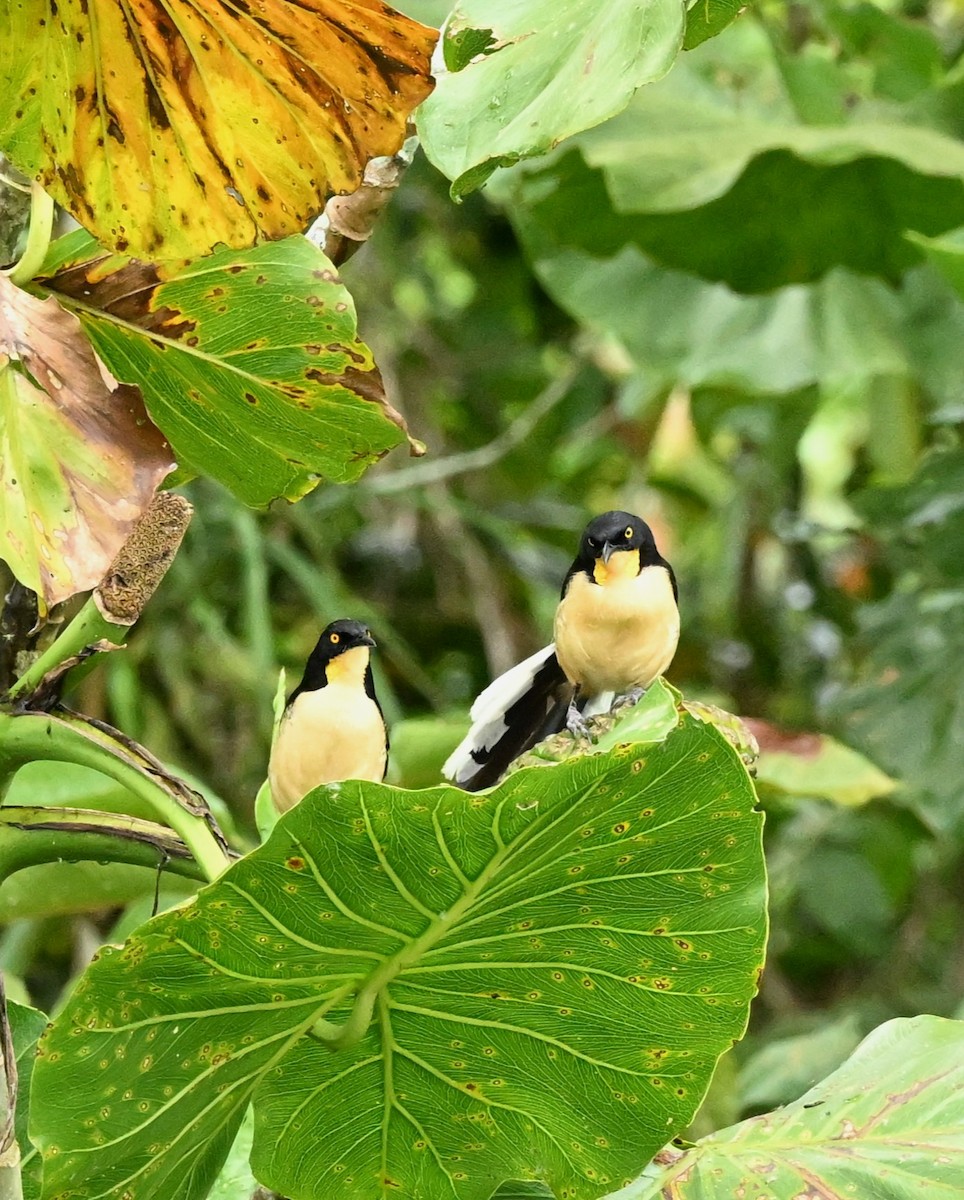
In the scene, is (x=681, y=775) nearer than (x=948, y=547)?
Yes

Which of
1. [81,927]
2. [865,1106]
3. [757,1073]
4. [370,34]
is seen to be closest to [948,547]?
[757,1073]

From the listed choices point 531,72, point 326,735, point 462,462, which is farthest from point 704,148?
point 531,72

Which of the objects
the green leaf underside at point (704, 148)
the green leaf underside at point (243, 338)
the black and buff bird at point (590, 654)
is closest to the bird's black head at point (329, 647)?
the black and buff bird at point (590, 654)

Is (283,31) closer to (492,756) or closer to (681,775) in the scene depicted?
(681,775)

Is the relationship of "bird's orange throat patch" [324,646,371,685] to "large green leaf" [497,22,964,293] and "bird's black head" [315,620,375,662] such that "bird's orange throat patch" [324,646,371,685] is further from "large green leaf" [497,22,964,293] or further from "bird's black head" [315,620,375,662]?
"large green leaf" [497,22,964,293]

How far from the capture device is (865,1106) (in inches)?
35.1

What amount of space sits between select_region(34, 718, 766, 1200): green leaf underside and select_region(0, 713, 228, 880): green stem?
5 cm

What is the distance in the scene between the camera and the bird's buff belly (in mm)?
1092

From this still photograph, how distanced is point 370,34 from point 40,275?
0.70 feet

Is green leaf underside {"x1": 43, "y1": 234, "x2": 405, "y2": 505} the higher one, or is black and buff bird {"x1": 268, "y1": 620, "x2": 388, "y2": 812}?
green leaf underside {"x1": 43, "y1": 234, "x2": 405, "y2": 505}

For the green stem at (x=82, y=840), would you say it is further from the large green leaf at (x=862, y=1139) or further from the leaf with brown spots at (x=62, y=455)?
the large green leaf at (x=862, y=1139)

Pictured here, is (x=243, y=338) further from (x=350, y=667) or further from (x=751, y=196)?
(x=751, y=196)

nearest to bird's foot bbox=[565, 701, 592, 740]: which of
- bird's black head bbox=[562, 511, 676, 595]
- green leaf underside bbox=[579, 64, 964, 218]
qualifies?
bird's black head bbox=[562, 511, 676, 595]

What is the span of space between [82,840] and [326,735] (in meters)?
0.25
